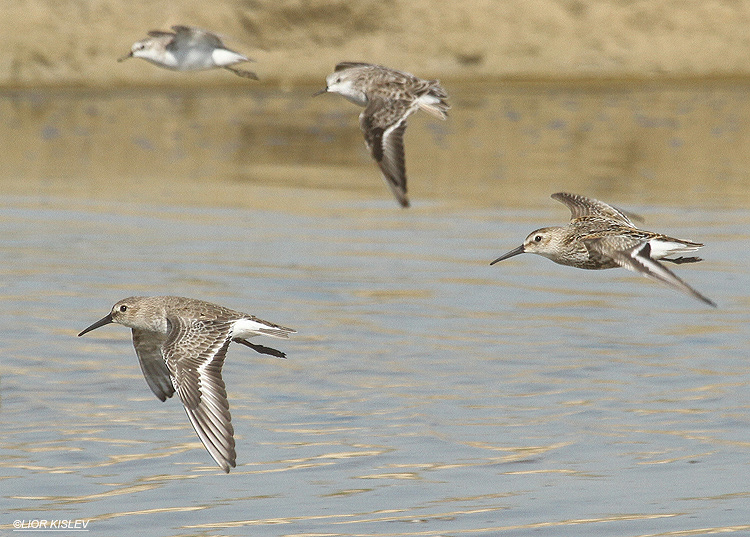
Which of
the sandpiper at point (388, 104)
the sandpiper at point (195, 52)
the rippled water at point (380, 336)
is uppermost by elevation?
the sandpiper at point (195, 52)

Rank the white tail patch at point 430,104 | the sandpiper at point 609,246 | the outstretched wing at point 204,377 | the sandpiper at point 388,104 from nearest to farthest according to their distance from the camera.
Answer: the outstretched wing at point 204,377 < the sandpiper at point 609,246 < the sandpiper at point 388,104 < the white tail patch at point 430,104

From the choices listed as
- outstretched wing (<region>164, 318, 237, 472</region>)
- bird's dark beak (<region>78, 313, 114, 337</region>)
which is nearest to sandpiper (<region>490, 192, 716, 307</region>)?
outstretched wing (<region>164, 318, 237, 472</region>)

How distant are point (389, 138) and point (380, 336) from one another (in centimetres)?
446

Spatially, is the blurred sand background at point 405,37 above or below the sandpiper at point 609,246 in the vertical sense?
above

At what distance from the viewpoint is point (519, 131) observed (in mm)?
31266

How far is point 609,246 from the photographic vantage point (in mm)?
9953

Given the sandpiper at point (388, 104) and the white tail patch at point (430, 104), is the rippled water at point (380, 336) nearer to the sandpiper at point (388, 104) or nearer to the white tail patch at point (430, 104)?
the sandpiper at point (388, 104)

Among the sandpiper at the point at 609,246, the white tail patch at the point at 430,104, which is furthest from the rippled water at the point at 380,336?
the white tail patch at the point at 430,104

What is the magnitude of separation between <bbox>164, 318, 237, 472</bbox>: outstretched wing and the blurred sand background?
2538 centimetres

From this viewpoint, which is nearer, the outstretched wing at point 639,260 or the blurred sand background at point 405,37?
the outstretched wing at point 639,260

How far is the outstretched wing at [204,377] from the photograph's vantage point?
9.06 metres

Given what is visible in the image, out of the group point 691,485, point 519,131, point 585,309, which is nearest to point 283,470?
point 691,485

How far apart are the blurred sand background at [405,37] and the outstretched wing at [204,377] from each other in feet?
83.3

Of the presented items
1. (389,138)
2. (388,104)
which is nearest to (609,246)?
(389,138)
